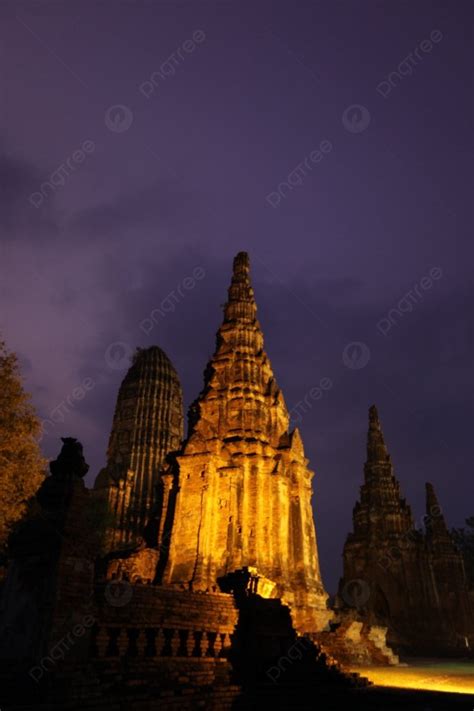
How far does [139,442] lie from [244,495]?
975 inches

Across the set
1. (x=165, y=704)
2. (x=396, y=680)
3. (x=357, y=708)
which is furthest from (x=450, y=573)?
(x=165, y=704)

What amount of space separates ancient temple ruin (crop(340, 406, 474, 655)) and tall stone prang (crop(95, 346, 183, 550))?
687 inches

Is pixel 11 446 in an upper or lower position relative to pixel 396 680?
upper

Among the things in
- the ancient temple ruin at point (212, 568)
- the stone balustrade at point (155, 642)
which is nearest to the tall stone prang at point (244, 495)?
the ancient temple ruin at point (212, 568)

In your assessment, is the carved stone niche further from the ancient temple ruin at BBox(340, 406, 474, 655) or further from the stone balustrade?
the ancient temple ruin at BBox(340, 406, 474, 655)

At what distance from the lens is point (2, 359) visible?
20.3 metres

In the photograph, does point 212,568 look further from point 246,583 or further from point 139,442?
point 139,442

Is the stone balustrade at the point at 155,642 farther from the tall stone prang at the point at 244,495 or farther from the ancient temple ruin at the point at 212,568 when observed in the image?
the tall stone prang at the point at 244,495

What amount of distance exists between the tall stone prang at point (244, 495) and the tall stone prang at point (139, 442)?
16227 mm

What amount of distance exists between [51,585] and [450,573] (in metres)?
40.2

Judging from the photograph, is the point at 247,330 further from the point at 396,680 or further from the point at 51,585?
the point at 51,585

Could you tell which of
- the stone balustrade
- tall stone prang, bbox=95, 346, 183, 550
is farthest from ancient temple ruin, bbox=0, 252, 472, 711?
tall stone prang, bbox=95, 346, 183, 550

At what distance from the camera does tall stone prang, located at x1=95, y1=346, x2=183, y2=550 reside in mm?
40906

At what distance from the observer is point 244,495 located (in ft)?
72.0
